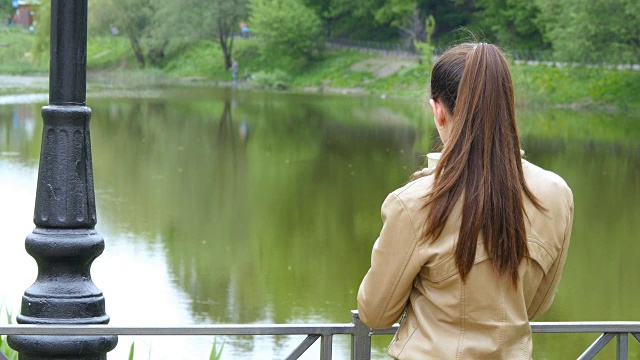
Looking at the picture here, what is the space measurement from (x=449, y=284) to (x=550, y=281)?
33cm

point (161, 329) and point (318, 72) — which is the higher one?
point (161, 329)

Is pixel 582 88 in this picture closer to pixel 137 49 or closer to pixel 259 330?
pixel 137 49

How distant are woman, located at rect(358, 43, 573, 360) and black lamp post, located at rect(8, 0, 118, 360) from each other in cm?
171

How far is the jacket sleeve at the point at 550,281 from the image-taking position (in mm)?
2619

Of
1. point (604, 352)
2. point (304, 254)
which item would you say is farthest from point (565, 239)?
point (304, 254)

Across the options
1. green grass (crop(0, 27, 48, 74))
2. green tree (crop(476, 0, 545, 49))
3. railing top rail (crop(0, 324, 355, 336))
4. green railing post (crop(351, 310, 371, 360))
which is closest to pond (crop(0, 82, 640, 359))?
railing top rail (crop(0, 324, 355, 336))

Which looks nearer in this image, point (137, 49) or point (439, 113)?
point (439, 113)

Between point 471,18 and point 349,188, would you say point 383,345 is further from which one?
point 471,18

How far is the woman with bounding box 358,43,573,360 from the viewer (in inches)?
95.9

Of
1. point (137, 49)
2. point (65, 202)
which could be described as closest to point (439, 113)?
point (65, 202)

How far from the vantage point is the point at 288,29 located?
61438 mm

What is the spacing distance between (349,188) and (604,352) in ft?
33.0

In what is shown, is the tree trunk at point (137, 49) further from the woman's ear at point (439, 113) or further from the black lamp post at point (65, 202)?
the woman's ear at point (439, 113)

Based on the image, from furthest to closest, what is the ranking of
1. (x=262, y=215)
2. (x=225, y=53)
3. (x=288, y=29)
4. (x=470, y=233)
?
(x=225, y=53) < (x=288, y=29) < (x=262, y=215) < (x=470, y=233)
